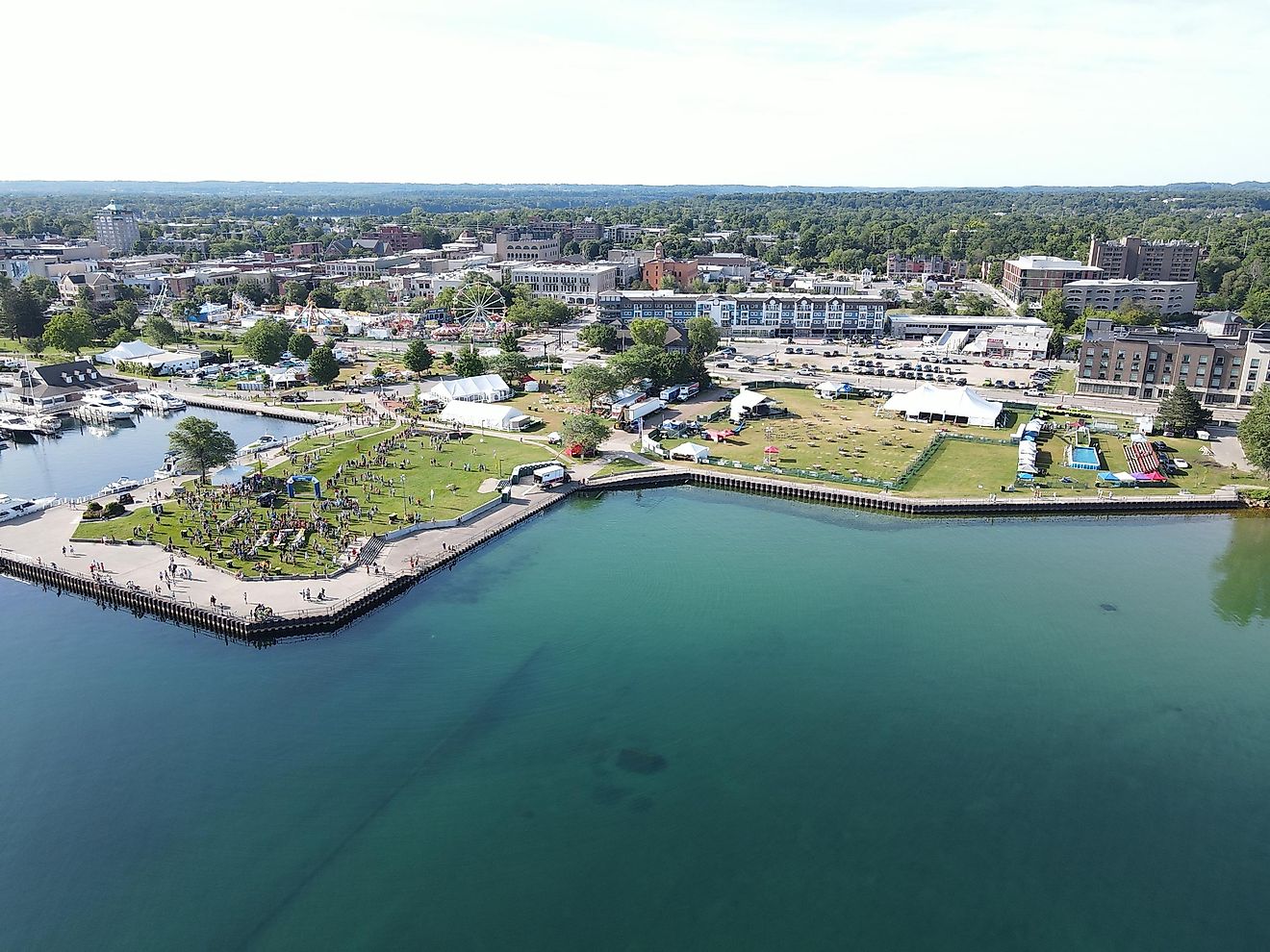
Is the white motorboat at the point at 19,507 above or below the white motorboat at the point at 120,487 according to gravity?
below

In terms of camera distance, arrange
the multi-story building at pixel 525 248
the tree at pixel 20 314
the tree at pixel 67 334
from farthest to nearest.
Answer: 1. the multi-story building at pixel 525 248
2. the tree at pixel 20 314
3. the tree at pixel 67 334

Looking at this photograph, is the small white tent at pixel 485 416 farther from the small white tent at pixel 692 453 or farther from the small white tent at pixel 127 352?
the small white tent at pixel 127 352

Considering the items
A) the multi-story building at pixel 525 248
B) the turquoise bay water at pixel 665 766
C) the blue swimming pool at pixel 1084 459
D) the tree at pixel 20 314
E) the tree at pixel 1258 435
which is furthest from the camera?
the multi-story building at pixel 525 248

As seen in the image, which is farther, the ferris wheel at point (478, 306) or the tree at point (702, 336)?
the ferris wheel at point (478, 306)

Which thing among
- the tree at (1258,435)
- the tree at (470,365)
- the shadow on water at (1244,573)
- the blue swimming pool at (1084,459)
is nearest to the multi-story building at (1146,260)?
the tree at (1258,435)

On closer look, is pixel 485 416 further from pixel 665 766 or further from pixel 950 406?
pixel 665 766

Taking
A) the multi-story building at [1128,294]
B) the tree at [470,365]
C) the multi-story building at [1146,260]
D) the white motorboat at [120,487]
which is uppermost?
the multi-story building at [1146,260]
